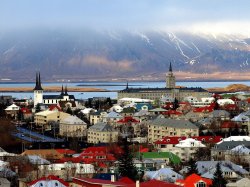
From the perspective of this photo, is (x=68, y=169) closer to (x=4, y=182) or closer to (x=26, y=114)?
(x=4, y=182)

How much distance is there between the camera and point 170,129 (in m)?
51.8

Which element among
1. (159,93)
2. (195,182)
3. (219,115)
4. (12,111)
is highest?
(159,93)

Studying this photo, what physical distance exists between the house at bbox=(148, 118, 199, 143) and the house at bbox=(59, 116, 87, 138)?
6191 mm

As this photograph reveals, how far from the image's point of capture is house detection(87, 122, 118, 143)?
50.6 m

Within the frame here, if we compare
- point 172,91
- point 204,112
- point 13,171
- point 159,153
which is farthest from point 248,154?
point 172,91

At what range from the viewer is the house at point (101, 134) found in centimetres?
5062

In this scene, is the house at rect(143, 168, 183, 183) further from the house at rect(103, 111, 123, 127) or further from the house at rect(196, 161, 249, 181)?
the house at rect(103, 111, 123, 127)

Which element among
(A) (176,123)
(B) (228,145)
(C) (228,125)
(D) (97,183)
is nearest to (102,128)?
(A) (176,123)

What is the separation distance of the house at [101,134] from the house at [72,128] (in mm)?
3726

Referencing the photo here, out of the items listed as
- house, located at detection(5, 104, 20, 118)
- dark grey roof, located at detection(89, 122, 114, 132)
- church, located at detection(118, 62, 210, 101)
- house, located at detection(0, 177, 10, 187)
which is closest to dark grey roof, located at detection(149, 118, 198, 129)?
dark grey roof, located at detection(89, 122, 114, 132)

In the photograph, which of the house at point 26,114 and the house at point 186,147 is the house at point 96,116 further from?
the house at point 186,147

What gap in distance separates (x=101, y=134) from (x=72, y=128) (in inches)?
322

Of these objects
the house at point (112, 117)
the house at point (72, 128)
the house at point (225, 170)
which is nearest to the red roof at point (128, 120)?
the house at point (112, 117)

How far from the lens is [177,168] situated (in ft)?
104
